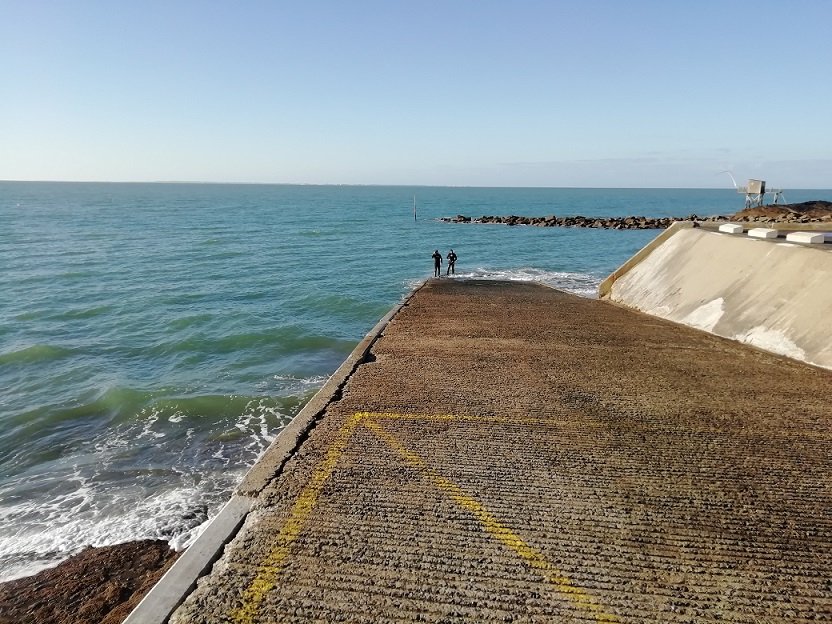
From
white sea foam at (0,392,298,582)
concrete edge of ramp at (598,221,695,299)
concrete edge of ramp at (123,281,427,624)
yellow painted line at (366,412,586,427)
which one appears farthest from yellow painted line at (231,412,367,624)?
concrete edge of ramp at (598,221,695,299)

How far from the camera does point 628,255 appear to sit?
39.1m

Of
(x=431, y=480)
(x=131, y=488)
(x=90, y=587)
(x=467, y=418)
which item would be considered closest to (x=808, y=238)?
(x=467, y=418)

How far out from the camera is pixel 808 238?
16.4 meters

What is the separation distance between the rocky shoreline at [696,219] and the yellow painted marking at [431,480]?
27.3m

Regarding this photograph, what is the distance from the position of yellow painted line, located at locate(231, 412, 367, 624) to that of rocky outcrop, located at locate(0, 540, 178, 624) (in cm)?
160

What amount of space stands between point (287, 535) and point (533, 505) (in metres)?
3.02

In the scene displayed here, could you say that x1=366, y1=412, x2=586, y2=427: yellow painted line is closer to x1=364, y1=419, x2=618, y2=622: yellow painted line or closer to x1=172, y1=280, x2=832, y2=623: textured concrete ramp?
x1=172, y1=280, x2=832, y2=623: textured concrete ramp

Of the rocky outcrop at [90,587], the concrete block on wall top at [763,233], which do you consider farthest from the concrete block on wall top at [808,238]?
the rocky outcrop at [90,587]

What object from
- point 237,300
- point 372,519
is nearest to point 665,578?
point 372,519

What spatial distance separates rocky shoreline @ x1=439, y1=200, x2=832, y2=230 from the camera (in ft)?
135

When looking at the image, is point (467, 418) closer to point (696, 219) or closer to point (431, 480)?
point (431, 480)

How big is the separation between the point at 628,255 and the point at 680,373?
2998 centimetres

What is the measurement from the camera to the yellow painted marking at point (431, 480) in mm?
4988

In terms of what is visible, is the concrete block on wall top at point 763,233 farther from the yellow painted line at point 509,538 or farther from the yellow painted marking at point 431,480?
the yellow painted line at point 509,538
